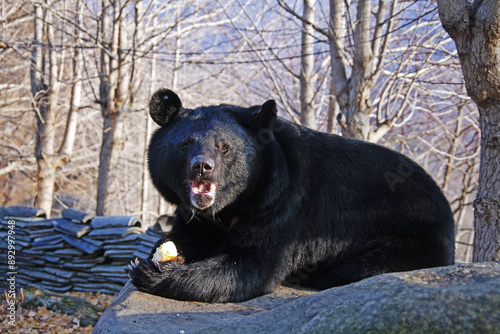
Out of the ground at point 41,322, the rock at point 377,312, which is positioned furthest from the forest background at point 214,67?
the ground at point 41,322

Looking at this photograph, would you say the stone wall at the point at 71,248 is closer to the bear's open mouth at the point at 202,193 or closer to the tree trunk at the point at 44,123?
the tree trunk at the point at 44,123

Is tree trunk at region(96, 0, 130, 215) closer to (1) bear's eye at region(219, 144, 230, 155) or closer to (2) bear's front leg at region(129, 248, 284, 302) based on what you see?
(1) bear's eye at region(219, 144, 230, 155)

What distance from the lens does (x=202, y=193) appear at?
10.9 ft

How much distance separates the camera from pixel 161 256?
3.44m

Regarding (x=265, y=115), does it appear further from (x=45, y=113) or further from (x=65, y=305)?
(x=45, y=113)

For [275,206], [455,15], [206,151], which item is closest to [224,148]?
[206,151]

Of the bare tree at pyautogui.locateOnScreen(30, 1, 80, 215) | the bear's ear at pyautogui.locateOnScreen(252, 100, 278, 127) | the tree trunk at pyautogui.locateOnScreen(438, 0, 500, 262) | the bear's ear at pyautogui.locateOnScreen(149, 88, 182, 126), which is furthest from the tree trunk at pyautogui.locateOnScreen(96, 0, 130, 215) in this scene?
the tree trunk at pyautogui.locateOnScreen(438, 0, 500, 262)

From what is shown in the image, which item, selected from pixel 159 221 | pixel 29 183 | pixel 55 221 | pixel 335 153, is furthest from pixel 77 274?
pixel 29 183

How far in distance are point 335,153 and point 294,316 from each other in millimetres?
1858

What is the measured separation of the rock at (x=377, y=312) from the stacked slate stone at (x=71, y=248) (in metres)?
4.62

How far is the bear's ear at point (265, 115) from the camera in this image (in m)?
3.62

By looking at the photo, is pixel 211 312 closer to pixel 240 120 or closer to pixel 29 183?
pixel 240 120

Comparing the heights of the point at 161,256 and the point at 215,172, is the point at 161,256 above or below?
below

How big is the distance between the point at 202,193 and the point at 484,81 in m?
2.54
